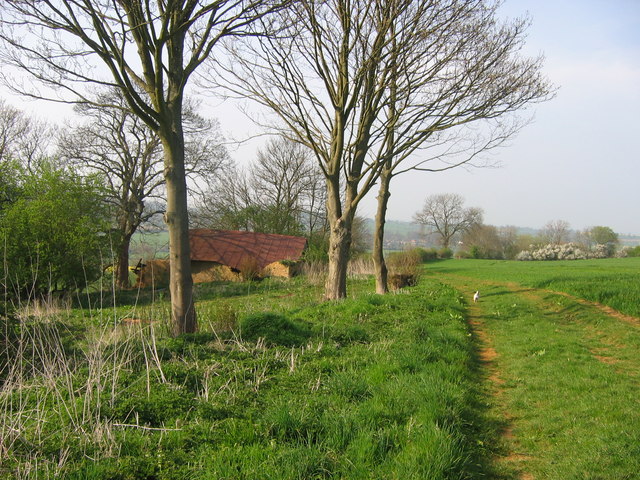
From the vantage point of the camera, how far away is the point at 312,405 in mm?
4215

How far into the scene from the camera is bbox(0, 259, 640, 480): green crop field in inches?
123

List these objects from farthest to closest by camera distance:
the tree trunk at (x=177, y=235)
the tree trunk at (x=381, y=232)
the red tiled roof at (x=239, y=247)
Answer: the red tiled roof at (x=239, y=247) → the tree trunk at (x=381, y=232) → the tree trunk at (x=177, y=235)

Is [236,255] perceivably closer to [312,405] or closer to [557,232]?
[312,405]

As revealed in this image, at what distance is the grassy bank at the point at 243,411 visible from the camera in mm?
3053

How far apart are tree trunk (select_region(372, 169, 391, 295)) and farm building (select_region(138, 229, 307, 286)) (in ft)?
39.1

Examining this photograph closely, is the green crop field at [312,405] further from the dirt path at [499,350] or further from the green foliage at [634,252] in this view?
the green foliage at [634,252]

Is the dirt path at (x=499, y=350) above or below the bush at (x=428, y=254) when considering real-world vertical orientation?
below

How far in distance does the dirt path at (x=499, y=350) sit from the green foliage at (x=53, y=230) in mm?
14018

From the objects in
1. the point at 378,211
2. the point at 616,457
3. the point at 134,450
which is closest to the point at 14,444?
the point at 134,450

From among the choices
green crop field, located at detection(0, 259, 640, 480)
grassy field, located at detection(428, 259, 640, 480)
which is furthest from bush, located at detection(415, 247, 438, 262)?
green crop field, located at detection(0, 259, 640, 480)

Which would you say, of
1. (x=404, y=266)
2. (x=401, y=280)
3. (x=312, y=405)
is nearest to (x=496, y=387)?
(x=312, y=405)

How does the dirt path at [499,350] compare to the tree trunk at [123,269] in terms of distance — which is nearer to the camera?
the dirt path at [499,350]

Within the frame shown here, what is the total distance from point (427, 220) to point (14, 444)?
70.1m

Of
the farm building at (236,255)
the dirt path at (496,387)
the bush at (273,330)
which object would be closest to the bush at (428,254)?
the farm building at (236,255)
